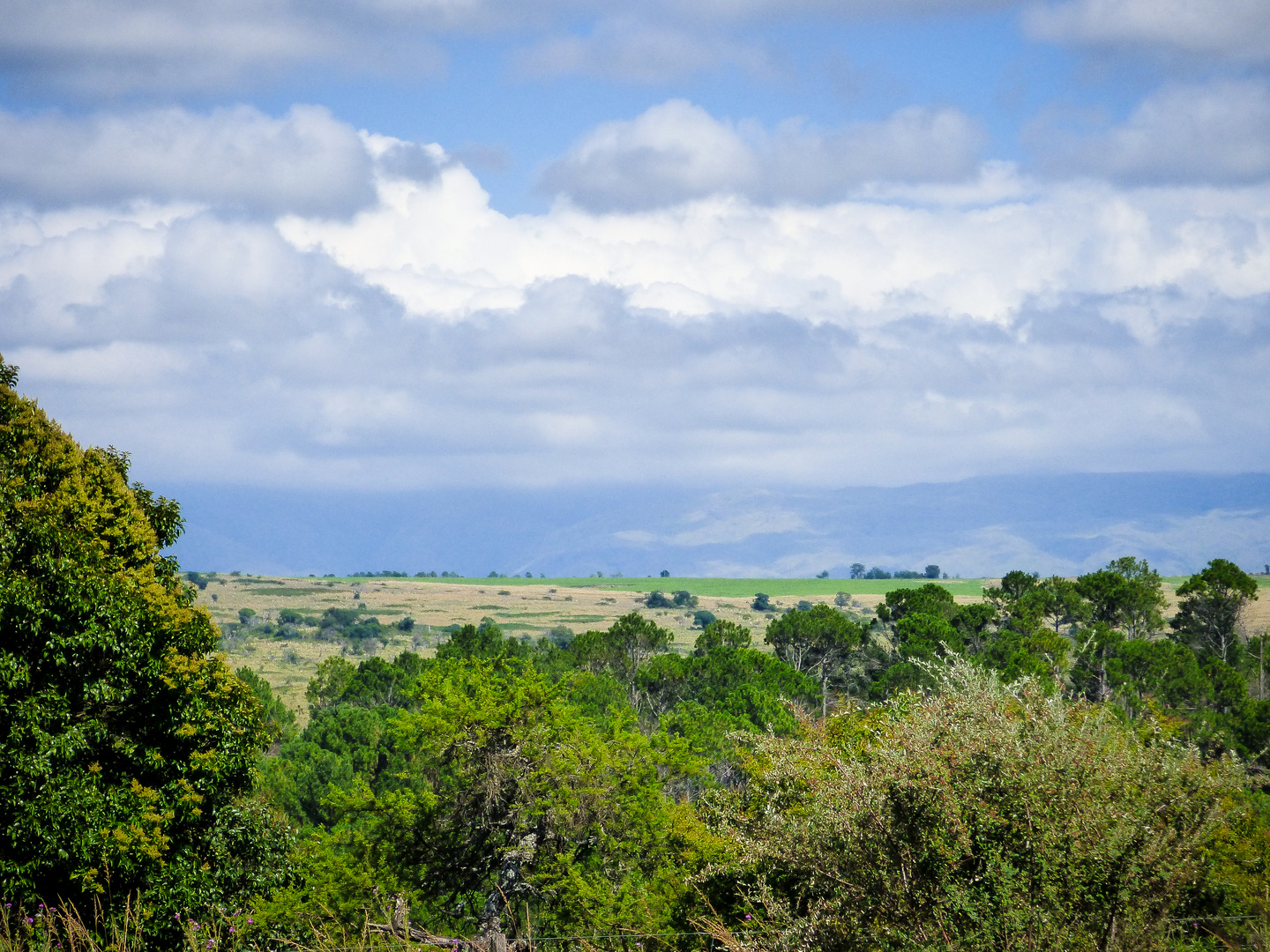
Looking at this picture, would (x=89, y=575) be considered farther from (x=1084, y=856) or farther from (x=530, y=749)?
(x=1084, y=856)

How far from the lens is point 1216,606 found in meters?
82.3

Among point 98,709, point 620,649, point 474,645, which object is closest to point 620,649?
point 620,649

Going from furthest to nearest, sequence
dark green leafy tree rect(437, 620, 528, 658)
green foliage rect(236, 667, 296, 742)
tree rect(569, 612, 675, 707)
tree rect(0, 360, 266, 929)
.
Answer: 1. tree rect(569, 612, 675, 707)
2. dark green leafy tree rect(437, 620, 528, 658)
3. green foliage rect(236, 667, 296, 742)
4. tree rect(0, 360, 266, 929)

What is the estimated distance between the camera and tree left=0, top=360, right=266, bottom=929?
16.6m

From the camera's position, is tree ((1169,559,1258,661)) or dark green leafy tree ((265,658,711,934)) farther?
tree ((1169,559,1258,661))

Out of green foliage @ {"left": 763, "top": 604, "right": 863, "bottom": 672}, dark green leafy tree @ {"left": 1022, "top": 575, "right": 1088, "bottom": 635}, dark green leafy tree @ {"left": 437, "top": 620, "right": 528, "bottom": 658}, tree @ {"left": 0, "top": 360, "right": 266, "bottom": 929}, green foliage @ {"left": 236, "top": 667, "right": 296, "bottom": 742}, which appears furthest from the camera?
green foliage @ {"left": 763, "top": 604, "right": 863, "bottom": 672}

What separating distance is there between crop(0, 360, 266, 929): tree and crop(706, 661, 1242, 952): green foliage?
12.9 meters

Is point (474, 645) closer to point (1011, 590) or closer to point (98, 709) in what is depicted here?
point (1011, 590)

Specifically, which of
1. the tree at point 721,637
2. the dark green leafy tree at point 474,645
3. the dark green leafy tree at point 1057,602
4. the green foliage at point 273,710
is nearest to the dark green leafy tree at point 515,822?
the green foliage at point 273,710

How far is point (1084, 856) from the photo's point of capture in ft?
22.5

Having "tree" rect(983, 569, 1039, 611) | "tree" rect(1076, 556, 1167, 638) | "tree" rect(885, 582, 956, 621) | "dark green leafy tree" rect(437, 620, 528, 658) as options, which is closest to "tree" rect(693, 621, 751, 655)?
"tree" rect(885, 582, 956, 621)

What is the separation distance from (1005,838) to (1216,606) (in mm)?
85877

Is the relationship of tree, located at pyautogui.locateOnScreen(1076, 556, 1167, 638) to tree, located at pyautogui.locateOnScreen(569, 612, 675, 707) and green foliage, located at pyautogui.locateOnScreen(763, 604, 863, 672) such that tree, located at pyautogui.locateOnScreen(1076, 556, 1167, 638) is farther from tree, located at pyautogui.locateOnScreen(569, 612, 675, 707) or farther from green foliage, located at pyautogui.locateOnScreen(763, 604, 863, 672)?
tree, located at pyautogui.locateOnScreen(569, 612, 675, 707)

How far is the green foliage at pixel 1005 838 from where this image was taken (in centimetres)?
684
